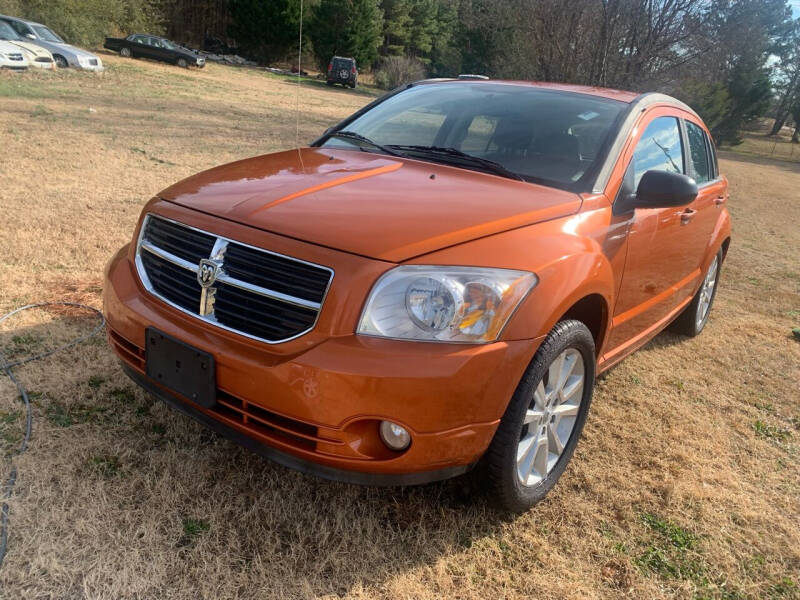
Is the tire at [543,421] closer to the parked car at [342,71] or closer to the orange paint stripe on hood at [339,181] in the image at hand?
the orange paint stripe on hood at [339,181]

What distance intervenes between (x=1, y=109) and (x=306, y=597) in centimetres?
1169

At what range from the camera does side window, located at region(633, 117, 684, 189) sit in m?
2.96

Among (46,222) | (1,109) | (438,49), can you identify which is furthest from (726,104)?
(46,222)

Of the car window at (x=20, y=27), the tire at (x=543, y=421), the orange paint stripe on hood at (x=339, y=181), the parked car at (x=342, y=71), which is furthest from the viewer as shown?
the parked car at (x=342, y=71)

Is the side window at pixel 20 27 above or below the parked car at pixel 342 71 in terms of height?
above

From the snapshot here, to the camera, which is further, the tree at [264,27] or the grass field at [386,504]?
the tree at [264,27]

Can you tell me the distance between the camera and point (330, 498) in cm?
243

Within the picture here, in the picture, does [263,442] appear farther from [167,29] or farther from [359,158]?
[167,29]

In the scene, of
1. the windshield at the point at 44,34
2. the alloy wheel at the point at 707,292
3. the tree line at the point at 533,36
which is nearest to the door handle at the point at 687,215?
the alloy wheel at the point at 707,292

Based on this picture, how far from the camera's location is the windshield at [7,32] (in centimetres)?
1658

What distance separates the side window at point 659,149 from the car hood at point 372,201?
64 centimetres

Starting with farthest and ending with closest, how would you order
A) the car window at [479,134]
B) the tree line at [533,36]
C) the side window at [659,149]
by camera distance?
the tree line at [533,36]
the car window at [479,134]
the side window at [659,149]

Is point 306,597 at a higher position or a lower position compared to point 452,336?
lower

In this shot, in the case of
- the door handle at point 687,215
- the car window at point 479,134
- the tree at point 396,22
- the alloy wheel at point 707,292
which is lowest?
the alloy wheel at point 707,292
